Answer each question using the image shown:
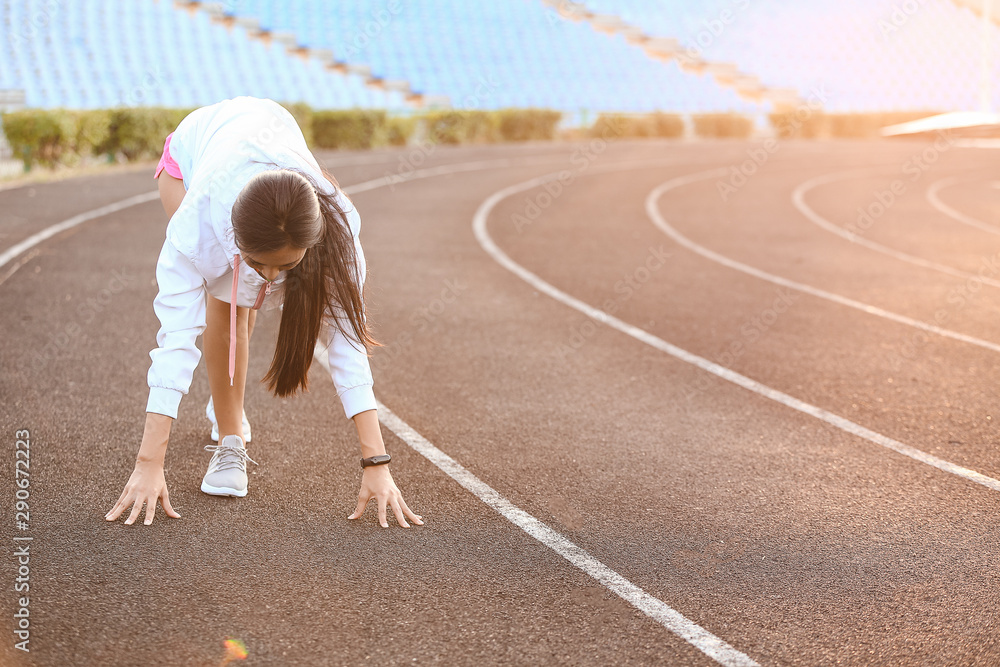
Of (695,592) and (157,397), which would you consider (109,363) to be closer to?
(157,397)

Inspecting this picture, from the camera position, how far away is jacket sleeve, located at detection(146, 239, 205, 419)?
3309mm

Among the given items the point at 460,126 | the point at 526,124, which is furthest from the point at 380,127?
the point at 526,124

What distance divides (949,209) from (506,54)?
1031 inches

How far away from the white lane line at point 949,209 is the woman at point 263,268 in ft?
43.9

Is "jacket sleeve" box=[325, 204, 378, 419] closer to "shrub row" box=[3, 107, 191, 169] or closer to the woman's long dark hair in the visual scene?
the woman's long dark hair

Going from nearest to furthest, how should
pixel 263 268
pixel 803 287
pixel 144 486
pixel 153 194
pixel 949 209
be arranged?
pixel 263 268 < pixel 144 486 < pixel 803 287 < pixel 153 194 < pixel 949 209

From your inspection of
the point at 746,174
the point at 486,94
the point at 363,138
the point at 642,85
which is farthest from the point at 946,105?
the point at 363,138

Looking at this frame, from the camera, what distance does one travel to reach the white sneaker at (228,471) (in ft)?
13.6

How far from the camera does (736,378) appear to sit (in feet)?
21.0

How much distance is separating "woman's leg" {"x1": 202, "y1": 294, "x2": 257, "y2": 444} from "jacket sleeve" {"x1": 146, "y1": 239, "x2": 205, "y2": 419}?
0.52 meters

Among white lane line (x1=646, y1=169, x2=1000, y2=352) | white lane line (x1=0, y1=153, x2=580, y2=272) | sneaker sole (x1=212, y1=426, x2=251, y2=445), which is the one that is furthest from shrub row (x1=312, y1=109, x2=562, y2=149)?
sneaker sole (x1=212, y1=426, x2=251, y2=445)

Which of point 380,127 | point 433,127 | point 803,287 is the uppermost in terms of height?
point 803,287

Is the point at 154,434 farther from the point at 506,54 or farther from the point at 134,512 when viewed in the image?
the point at 506,54

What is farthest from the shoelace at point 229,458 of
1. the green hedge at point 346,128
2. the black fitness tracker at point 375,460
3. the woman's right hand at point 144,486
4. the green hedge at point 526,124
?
the green hedge at point 526,124
